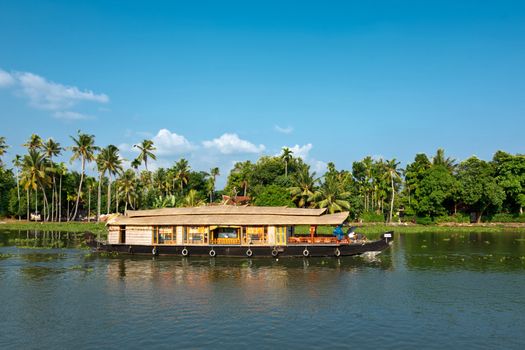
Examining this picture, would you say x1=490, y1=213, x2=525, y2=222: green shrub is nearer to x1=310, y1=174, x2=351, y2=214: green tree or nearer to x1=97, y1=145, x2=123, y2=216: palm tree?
x1=310, y1=174, x2=351, y2=214: green tree

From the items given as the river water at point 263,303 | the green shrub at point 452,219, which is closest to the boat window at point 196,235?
the river water at point 263,303

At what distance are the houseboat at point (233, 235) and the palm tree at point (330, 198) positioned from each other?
1085 inches

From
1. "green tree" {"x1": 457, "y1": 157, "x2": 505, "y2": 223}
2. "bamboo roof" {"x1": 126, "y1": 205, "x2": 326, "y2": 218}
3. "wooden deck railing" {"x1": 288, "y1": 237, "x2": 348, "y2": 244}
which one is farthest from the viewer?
"green tree" {"x1": 457, "y1": 157, "x2": 505, "y2": 223}

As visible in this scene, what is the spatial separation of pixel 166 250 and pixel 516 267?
88.7 ft

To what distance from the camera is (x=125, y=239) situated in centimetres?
3959

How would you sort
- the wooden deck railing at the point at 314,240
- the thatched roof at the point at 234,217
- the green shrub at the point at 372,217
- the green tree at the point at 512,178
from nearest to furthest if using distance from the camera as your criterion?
1. the thatched roof at the point at 234,217
2. the wooden deck railing at the point at 314,240
3. the green tree at the point at 512,178
4. the green shrub at the point at 372,217

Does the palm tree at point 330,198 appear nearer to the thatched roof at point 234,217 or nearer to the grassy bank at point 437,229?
the grassy bank at point 437,229

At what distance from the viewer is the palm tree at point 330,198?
2559 inches

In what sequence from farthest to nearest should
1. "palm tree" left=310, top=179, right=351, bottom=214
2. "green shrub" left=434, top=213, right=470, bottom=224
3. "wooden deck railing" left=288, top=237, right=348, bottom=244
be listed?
"green shrub" left=434, top=213, right=470, bottom=224
"palm tree" left=310, top=179, right=351, bottom=214
"wooden deck railing" left=288, top=237, right=348, bottom=244

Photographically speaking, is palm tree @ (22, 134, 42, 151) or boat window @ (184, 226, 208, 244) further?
palm tree @ (22, 134, 42, 151)

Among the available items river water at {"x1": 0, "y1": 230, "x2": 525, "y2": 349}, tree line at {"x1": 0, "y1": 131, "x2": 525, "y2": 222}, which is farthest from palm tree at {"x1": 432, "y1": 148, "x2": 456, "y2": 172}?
river water at {"x1": 0, "y1": 230, "x2": 525, "y2": 349}

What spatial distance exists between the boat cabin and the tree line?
2170cm

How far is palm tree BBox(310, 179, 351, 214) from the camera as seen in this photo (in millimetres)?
65000

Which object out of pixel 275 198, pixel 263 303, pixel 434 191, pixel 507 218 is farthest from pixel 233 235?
pixel 507 218
